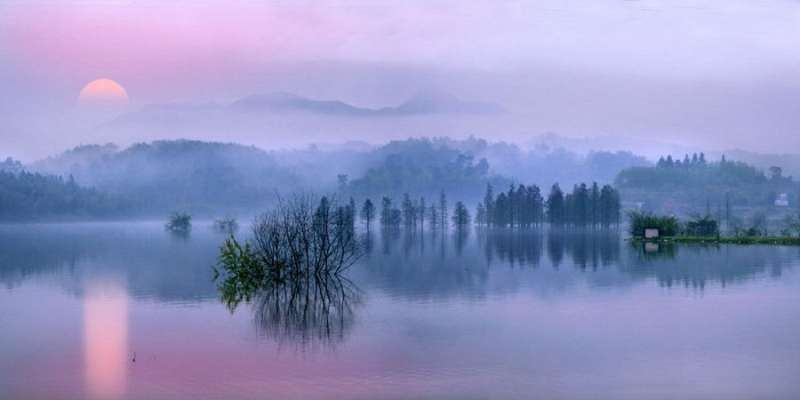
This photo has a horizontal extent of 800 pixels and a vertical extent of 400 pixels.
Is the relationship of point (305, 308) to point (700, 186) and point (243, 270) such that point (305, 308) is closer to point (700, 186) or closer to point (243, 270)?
point (243, 270)

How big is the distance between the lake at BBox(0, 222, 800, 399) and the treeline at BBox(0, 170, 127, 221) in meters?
134

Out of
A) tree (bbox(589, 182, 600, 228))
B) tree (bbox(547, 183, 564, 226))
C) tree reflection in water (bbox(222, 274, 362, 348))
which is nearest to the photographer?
tree reflection in water (bbox(222, 274, 362, 348))

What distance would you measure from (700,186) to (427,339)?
140206mm

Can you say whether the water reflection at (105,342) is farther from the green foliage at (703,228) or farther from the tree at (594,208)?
the tree at (594,208)

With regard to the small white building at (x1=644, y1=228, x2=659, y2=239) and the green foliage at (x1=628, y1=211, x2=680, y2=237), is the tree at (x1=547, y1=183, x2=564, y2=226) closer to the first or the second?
the green foliage at (x1=628, y1=211, x2=680, y2=237)

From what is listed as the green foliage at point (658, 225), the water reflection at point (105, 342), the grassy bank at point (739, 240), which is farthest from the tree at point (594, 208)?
the water reflection at point (105, 342)

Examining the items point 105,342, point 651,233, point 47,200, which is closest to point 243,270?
point 105,342

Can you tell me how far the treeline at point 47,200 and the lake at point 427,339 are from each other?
134m

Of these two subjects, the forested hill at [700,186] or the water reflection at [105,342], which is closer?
the water reflection at [105,342]

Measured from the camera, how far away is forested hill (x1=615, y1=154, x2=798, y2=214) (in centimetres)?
13375

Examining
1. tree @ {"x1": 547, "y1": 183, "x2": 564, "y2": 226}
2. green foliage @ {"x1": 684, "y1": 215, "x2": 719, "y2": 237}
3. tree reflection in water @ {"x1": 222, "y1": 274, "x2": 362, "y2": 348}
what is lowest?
tree reflection in water @ {"x1": 222, "y1": 274, "x2": 362, "y2": 348}

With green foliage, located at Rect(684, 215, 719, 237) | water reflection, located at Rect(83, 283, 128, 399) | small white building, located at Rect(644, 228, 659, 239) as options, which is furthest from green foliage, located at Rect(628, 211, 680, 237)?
water reflection, located at Rect(83, 283, 128, 399)

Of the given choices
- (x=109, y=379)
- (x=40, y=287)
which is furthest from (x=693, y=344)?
(x=40, y=287)

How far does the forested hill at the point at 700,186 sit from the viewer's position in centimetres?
13375
